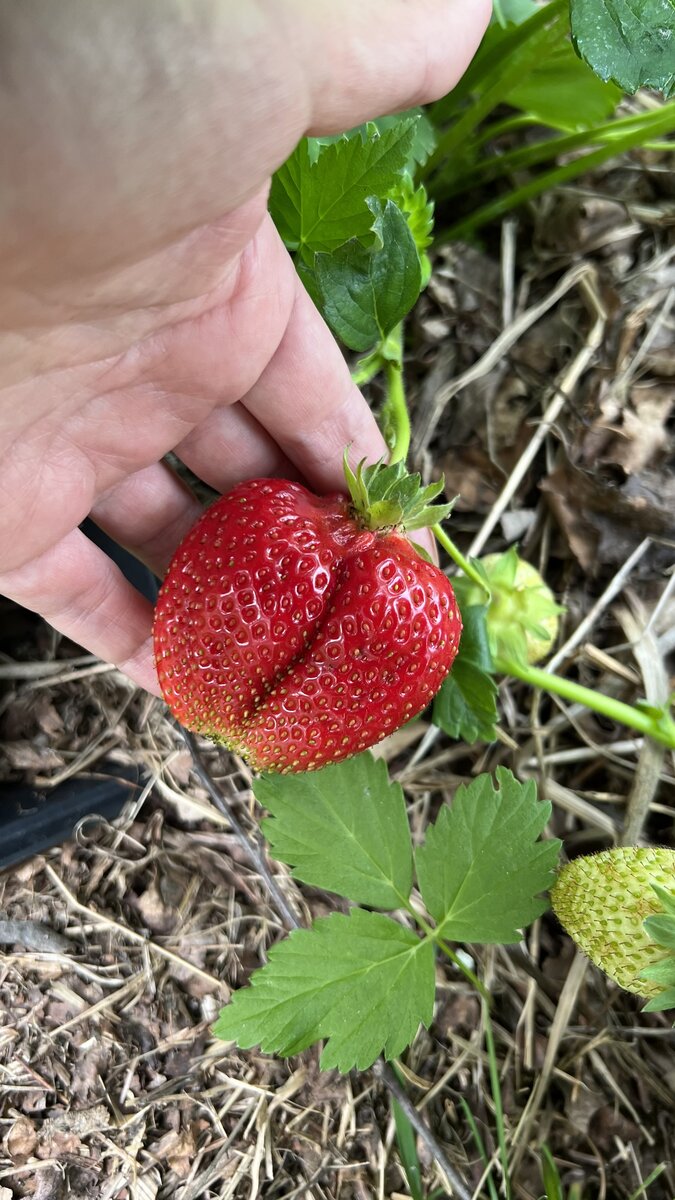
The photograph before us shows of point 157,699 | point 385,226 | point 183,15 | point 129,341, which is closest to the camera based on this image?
point 183,15

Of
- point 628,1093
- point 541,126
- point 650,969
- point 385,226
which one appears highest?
point 385,226

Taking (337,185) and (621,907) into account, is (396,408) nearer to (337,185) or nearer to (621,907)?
(337,185)

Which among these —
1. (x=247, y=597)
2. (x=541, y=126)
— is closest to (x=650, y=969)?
(x=247, y=597)

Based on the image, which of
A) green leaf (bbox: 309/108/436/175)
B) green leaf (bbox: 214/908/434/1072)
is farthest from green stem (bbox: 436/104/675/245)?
green leaf (bbox: 214/908/434/1072)

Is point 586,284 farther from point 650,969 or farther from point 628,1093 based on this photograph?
point 628,1093

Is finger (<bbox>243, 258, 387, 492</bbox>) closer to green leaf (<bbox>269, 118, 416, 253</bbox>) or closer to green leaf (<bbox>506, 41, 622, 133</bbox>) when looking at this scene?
green leaf (<bbox>269, 118, 416, 253</bbox>)

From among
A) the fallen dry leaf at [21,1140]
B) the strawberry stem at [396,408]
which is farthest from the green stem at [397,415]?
the fallen dry leaf at [21,1140]

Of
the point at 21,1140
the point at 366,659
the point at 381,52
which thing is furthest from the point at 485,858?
the point at 381,52
